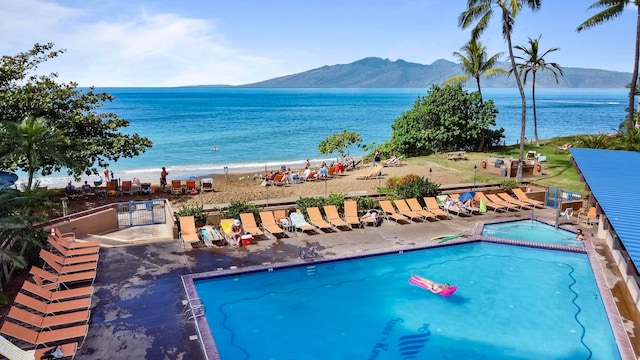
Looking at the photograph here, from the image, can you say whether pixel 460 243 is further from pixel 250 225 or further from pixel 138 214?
pixel 138 214

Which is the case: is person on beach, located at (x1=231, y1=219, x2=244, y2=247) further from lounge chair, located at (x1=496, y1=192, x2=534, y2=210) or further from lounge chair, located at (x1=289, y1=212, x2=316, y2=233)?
lounge chair, located at (x1=496, y1=192, x2=534, y2=210)

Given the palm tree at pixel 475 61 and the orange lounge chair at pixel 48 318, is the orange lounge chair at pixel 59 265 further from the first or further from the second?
the palm tree at pixel 475 61

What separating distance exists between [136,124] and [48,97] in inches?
2548

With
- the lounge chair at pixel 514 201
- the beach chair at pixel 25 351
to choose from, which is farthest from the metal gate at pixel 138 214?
the lounge chair at pixel 514 201

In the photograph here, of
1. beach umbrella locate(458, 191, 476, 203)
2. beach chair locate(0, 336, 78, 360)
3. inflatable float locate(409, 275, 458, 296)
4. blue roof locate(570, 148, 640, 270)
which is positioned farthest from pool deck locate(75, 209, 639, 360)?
blue roof locate(570, 148, 640, 270)

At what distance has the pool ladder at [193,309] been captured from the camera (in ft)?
34.3

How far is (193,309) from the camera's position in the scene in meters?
10.6

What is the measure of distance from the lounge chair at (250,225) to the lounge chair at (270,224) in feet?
0.86

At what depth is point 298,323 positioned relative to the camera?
11.2m

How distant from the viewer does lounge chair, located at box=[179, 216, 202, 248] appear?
15.0 metres

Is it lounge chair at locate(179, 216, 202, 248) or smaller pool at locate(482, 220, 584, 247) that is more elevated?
lounge chair at locate(179, 216, 202, 248)

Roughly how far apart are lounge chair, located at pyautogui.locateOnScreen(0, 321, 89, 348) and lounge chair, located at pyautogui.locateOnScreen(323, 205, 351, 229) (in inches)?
370

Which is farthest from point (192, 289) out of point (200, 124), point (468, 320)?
point (200, 124)

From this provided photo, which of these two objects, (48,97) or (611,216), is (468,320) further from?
(48,97)
